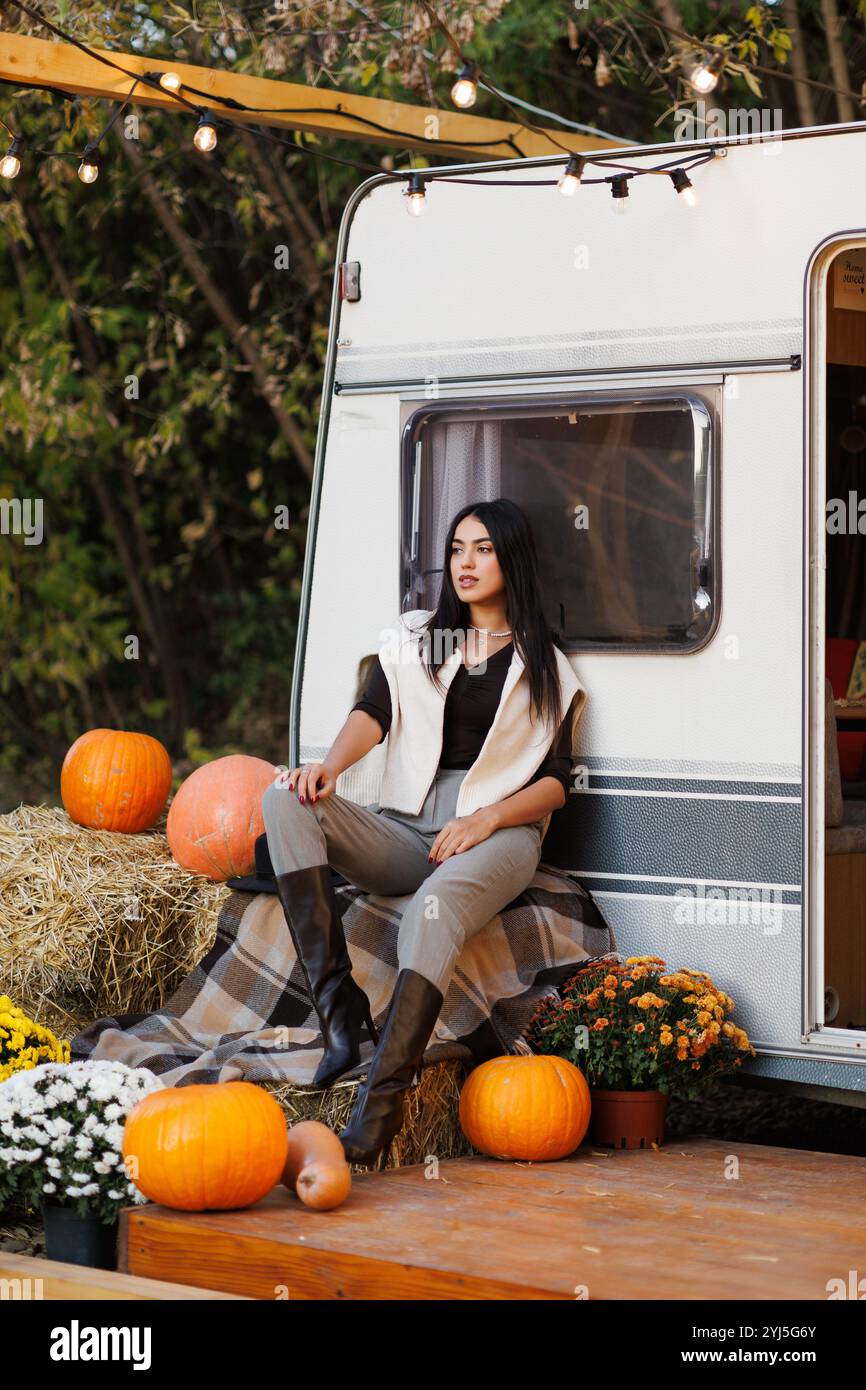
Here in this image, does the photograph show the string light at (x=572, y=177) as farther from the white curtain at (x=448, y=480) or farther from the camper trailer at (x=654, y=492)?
the white curtain at (x=448, y=480)

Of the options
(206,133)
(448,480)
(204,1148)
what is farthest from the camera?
(448,480)

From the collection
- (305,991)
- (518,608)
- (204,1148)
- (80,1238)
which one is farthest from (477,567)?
A: (80,1238)

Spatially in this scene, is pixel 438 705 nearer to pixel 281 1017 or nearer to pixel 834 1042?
pixel 281 1017

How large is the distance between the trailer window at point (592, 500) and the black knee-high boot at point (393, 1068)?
130cm

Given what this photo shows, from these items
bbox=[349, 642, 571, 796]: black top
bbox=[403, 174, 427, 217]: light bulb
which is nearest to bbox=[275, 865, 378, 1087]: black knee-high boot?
bbox=[349, 642, 571, 796]: black top

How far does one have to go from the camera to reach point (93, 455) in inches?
467

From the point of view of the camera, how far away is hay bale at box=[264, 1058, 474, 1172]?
492cm

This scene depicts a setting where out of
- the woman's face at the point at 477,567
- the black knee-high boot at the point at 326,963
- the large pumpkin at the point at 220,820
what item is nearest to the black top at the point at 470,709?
the woman's face at the point at 477,567

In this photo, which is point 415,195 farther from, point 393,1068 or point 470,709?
point 393,1068

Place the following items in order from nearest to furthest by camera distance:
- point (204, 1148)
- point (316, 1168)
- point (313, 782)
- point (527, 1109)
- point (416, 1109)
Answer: point (204, 1148), point (316, 1168), point (527, 1109), point (416, 1109), point (313, 782)

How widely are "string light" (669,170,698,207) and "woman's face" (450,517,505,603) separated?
109 cm

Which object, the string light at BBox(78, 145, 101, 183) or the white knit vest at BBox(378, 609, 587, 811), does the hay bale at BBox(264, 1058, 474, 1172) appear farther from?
the string light at BBox(78, 145, 101, 183)

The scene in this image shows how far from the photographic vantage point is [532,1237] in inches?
162

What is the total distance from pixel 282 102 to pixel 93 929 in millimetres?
2779
